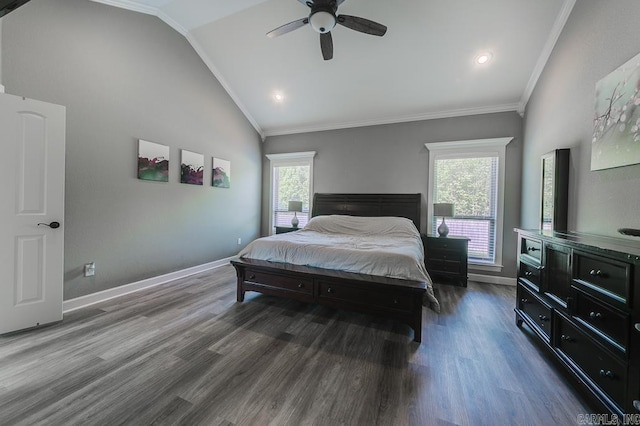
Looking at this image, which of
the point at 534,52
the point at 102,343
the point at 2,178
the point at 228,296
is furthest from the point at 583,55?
the point at 2,178

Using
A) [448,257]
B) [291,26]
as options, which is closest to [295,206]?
[448,257]

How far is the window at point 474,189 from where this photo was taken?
13.1 feet

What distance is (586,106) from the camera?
2311 millimetres

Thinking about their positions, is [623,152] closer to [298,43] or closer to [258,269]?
[258,269]

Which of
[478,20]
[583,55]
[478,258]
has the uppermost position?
[478,20]

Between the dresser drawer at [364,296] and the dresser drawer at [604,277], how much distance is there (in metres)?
1.14

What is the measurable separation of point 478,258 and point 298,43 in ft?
14.7

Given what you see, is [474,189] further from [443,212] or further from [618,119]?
[618,119]

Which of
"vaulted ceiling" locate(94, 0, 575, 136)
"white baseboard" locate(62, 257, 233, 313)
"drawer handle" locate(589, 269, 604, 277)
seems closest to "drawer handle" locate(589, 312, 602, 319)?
"drawer handle" locate(589, 269, 604, 277)

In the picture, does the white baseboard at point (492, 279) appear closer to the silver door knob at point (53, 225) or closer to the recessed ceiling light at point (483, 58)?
the recessed ceiling light at point (483, 58)

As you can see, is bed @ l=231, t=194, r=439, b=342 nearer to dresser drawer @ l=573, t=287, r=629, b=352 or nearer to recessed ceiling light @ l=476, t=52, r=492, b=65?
dresser drawer @ l=573, t=287, r=629, b=352

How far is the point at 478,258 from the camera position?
4129 millimetres

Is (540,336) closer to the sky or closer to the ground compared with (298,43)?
closer to the ground

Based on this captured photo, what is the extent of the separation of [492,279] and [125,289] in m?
5.46
